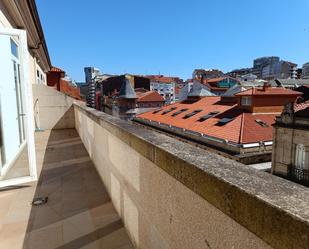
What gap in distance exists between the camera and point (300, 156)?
15.0m

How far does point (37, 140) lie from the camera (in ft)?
21.6

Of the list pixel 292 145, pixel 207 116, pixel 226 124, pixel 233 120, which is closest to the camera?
pixel 292 145

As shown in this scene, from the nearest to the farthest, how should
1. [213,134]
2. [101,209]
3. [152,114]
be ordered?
[101,209] < [213,134] < [152,114]

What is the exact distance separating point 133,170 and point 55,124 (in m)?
7.31

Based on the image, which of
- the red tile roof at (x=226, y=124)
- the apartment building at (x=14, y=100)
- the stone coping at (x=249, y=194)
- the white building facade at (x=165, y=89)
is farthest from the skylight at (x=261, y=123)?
the white building facade at (x=165, y=89)

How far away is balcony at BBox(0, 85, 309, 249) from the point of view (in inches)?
30.2

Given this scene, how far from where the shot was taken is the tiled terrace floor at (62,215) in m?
2.12

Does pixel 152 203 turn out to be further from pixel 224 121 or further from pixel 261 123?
pixel 261 123

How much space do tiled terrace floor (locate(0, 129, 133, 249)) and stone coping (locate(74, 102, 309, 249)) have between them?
1272 mm

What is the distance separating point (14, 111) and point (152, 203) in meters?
3.28

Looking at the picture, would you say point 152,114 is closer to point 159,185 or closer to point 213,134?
point 213,134

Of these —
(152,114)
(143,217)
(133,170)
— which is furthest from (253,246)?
(152,114)

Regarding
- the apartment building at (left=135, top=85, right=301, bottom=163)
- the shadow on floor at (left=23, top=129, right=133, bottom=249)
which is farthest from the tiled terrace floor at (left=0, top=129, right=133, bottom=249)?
the apartment building at (left=135, top=85, right=301, bottom=163)

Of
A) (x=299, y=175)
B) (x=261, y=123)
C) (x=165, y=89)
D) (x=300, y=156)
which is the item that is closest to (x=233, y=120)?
(x=261, y=123)
